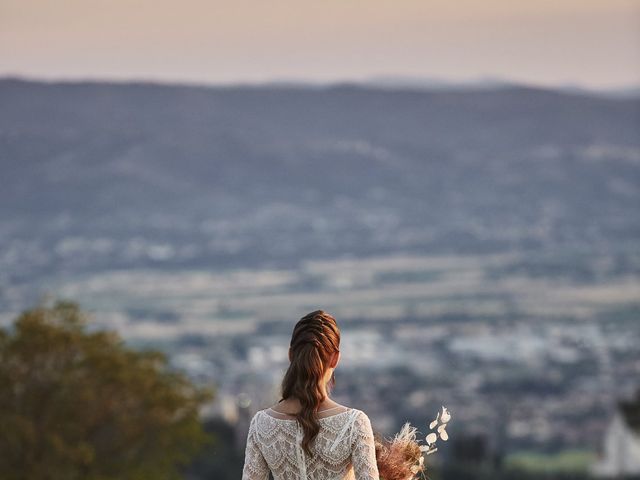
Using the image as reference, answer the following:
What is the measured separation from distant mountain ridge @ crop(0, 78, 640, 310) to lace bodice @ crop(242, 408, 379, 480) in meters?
116

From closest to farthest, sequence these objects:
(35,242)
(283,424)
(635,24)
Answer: (283,424) → (35,242) → (635,24)

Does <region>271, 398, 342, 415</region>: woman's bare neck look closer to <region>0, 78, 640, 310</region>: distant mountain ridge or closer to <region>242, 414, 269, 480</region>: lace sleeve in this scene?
<region>242, 414, 269, 480</region>: lace sleeve

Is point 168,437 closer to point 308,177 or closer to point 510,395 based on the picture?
point 510,395

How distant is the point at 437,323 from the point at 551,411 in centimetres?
3192

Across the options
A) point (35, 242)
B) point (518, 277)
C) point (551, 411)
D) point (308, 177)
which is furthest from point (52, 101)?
point (551, 411)

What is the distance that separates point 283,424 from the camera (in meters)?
4.57

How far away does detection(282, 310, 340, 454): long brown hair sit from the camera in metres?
4.47

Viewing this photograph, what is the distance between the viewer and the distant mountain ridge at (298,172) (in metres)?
141

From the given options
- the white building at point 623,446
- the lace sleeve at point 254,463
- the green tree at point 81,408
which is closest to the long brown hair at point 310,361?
the lace sleeve at point 254,463

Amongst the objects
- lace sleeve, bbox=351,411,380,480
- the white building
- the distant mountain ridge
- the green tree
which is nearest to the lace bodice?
lace sleeve, bbox=351,411,380,480

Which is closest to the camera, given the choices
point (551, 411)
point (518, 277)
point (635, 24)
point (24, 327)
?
point (24, 327)

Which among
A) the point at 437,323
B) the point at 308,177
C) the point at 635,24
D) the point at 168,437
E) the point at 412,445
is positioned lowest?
the point at 412,445

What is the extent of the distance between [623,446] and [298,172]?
394ft

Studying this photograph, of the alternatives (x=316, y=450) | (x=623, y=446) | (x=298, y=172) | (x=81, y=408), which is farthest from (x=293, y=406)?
(x=298, y=172)
